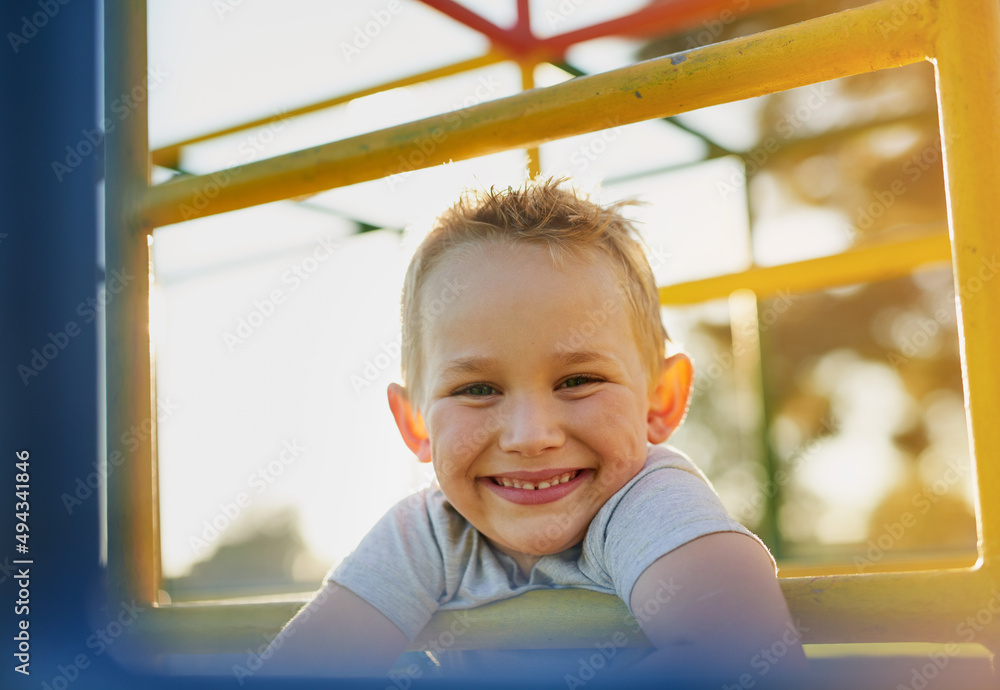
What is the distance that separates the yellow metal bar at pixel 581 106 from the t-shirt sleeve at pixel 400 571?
0.46 m

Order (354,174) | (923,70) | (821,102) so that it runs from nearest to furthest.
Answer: (354,174)
(923,70)
(821,102)

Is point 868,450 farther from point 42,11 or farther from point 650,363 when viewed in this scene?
point 42,11

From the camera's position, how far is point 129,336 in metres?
1.08

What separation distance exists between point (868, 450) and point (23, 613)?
776cm

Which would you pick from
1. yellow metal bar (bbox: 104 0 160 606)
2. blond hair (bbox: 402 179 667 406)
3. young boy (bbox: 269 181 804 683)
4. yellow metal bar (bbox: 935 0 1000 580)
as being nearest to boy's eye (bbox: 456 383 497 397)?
young boy (bbox: 269 181 804 683)

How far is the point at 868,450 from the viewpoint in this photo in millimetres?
7828

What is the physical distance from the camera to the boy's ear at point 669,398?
1.24m

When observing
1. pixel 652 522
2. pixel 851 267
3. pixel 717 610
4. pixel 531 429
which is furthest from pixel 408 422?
pixel 851 267

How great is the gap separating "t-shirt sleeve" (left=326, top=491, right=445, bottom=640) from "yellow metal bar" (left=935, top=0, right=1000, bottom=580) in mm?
663

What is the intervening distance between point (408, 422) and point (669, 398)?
35 cm

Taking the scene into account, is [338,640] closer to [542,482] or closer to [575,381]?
[542,482]

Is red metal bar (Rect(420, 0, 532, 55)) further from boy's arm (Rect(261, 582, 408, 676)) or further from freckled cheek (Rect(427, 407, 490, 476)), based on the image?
boy's arm (Rect(261, 582, 408, 676))

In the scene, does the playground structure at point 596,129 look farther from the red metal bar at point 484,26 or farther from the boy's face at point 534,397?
the red metal bar at point 484,26

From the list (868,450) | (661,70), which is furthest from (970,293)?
(868,450)
